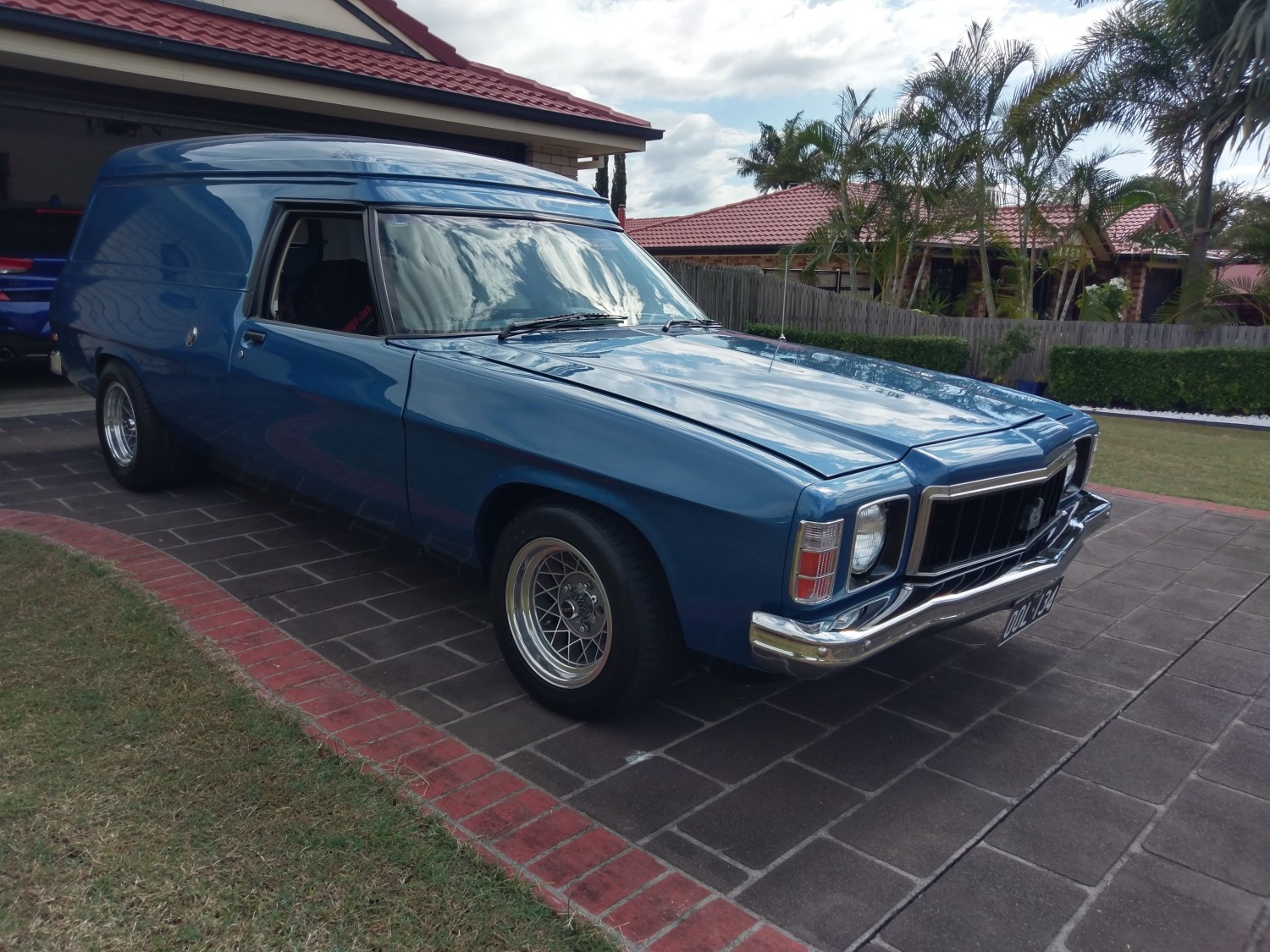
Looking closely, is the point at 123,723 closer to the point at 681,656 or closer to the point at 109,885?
the point at 109,885

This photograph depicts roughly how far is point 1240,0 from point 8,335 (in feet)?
54.6

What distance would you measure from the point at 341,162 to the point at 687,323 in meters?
1.75

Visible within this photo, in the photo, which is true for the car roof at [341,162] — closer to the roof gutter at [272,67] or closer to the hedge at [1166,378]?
the roof gutter at [272,67]

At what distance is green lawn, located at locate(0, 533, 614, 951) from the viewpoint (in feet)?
7.47

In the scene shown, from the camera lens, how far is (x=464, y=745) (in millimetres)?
3141

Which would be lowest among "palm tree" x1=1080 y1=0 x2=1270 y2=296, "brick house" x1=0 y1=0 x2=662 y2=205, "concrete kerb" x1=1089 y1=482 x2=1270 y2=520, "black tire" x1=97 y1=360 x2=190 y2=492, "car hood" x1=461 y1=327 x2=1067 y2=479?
"concrete kerb" x1=1089 y1=482 x2=1270 y2=520

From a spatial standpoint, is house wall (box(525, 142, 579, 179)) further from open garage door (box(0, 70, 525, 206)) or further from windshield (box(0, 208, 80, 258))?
windshield (box(0, 208, 80, 258))

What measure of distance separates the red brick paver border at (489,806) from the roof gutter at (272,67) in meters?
6.30

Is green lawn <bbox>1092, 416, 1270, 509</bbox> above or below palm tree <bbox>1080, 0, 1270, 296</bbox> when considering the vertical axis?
below

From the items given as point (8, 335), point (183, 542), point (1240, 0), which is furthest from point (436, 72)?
point (1240, 0)

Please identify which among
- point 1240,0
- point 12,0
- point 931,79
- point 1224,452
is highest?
point 1240,0

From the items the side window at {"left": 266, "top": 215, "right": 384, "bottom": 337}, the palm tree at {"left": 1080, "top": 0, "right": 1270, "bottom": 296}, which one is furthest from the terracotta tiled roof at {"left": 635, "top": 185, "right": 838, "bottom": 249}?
the side window at {"left": 266, "top": 215, "right": 384, "bottom": 337}

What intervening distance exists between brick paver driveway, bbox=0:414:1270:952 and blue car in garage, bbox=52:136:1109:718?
Answer: 352 millimetres

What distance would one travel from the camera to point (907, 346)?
15.4 meters
